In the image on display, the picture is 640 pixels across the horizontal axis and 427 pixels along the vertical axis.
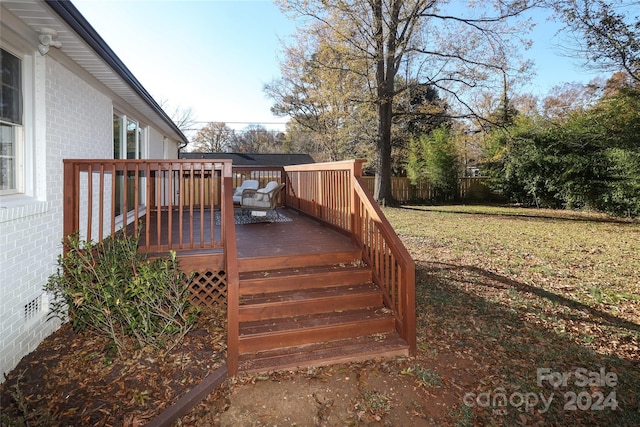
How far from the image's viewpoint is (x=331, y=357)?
129 inches

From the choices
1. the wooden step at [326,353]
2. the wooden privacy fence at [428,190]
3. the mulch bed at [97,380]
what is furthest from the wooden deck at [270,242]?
the wooden privacy fence at [428,190]

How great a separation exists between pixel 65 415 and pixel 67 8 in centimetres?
304

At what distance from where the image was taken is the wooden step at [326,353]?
317 cm

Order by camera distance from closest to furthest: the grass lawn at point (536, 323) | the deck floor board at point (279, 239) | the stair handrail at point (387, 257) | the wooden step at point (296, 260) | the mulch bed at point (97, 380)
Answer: the mulch bed at point (97, 380) < the grass lawn at point (536, 323) < the stair handrail at point (387, 257) < the wooden step at point (296, 260) < the deck floor board at point (279, 239)

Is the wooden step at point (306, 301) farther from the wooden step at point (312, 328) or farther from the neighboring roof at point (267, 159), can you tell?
the neighboring roof at point (267, 159)

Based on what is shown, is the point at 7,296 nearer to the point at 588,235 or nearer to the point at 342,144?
the point at 588,235

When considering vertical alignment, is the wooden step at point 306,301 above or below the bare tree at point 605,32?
below

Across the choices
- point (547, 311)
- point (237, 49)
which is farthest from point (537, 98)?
point (547, 311)

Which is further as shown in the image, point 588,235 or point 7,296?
point 588,235

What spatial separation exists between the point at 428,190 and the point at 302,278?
16.1 m

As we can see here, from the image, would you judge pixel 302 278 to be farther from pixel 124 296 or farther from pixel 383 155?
pixel 383 155

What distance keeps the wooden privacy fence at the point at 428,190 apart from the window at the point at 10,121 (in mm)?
16488

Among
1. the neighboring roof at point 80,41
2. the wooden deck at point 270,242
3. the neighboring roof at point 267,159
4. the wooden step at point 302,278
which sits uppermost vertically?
the neighboring roof at point 267,159

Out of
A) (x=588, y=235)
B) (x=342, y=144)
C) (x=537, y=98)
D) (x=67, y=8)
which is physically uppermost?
(x=537, y=98)
